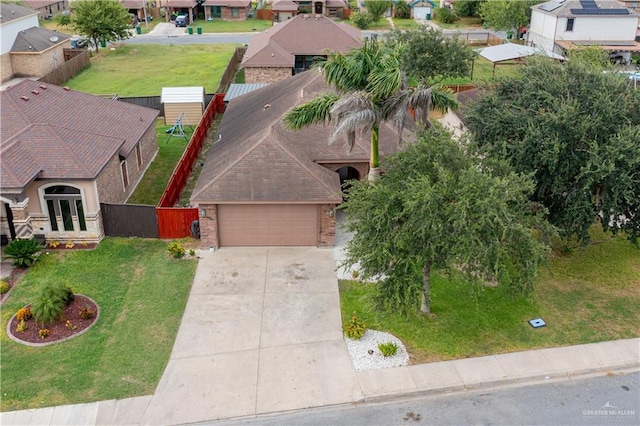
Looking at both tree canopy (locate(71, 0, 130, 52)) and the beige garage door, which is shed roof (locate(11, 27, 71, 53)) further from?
the beige garage door

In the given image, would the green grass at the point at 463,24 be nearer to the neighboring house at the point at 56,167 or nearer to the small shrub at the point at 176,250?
the neighboring house at the point at 56,167

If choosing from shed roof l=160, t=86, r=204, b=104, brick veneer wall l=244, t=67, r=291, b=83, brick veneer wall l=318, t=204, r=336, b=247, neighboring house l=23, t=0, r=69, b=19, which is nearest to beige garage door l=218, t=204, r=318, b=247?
brick veneer wall l=318, t=204, r=336, b=247

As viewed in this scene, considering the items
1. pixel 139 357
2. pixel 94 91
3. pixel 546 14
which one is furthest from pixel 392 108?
pixel 546 14

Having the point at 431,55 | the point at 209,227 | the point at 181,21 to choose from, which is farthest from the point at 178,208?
the point at 181,21

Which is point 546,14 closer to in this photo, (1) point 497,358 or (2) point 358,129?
(2) point 358,129

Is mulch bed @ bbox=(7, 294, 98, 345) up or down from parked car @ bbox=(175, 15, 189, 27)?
down

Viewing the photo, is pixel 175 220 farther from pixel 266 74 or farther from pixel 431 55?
pixel 266 74
